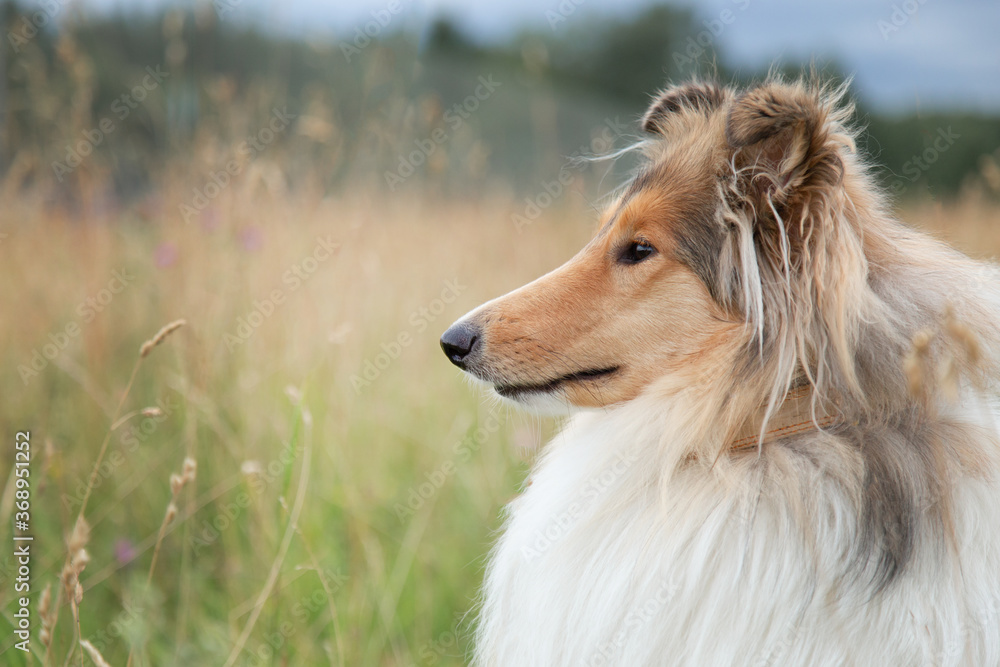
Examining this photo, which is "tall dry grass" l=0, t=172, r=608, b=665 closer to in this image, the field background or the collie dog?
the field background

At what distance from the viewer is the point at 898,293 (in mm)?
1860

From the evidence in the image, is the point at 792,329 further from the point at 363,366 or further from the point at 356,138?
the point at 356,138

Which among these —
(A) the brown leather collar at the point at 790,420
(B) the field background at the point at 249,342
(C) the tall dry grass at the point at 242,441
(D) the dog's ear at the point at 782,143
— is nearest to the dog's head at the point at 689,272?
(D) the dog's ear at the point at 782,143

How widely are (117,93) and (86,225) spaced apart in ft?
5.23

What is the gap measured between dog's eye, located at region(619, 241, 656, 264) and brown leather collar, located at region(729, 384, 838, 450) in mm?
571

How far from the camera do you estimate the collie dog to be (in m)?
1.67

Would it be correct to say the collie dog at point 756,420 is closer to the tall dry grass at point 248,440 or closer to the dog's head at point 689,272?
the dog's head at point 689,272

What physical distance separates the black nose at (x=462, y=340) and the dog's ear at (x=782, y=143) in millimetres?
882

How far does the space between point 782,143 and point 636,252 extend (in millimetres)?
507

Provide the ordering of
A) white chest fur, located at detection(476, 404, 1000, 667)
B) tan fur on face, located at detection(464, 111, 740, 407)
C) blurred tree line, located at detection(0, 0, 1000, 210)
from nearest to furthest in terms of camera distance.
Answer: white chest fur, located at detection(476, 404, 1000, 667) < tan fur on face, located at detection(464, 111, 740, 407) < blurred tree line, located at detection(0, 0, 1000, 210)

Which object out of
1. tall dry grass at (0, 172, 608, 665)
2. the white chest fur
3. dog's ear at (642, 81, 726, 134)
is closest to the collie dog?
the white chest fur

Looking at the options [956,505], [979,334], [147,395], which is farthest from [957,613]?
[147,395]

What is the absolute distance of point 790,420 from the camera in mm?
1867

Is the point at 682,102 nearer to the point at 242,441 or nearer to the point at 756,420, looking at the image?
the point at 756,420
